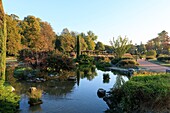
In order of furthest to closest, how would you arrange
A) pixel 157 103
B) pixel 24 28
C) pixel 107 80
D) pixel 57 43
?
pixel 57 43 < pixel 24 28 < pixel 107 80 < pixel 157 103

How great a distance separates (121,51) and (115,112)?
23260mm

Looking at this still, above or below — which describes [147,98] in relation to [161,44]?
below

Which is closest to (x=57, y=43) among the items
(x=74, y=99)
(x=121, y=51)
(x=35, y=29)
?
(x=35, y=29)

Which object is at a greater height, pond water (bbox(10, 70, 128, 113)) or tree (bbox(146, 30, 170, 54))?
tree (bbox(146, 30, 170, 54))

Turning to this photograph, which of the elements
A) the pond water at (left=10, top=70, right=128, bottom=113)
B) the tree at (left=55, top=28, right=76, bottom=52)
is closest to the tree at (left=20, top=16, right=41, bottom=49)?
the tree at (left=55, top=28, right=76, bottom=52)

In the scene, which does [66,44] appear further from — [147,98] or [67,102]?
[147,98]

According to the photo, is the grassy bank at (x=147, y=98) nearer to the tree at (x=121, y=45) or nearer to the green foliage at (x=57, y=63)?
the green foliage at (x=57, y=63)

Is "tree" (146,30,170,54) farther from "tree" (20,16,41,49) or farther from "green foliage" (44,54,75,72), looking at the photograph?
"green foliage" (44,54,75,72)

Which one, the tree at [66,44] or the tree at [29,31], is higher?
the tree at [29,31]

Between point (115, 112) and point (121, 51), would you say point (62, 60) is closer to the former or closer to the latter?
point (115, 112)

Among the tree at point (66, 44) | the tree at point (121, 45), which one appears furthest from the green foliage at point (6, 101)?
the tree at point (66, 44)

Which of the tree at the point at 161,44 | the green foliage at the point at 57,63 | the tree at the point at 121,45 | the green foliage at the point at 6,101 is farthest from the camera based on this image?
the tree at the point at 161,44

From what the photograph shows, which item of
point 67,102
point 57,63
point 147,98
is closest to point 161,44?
point 57,63

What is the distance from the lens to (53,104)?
739 cm
